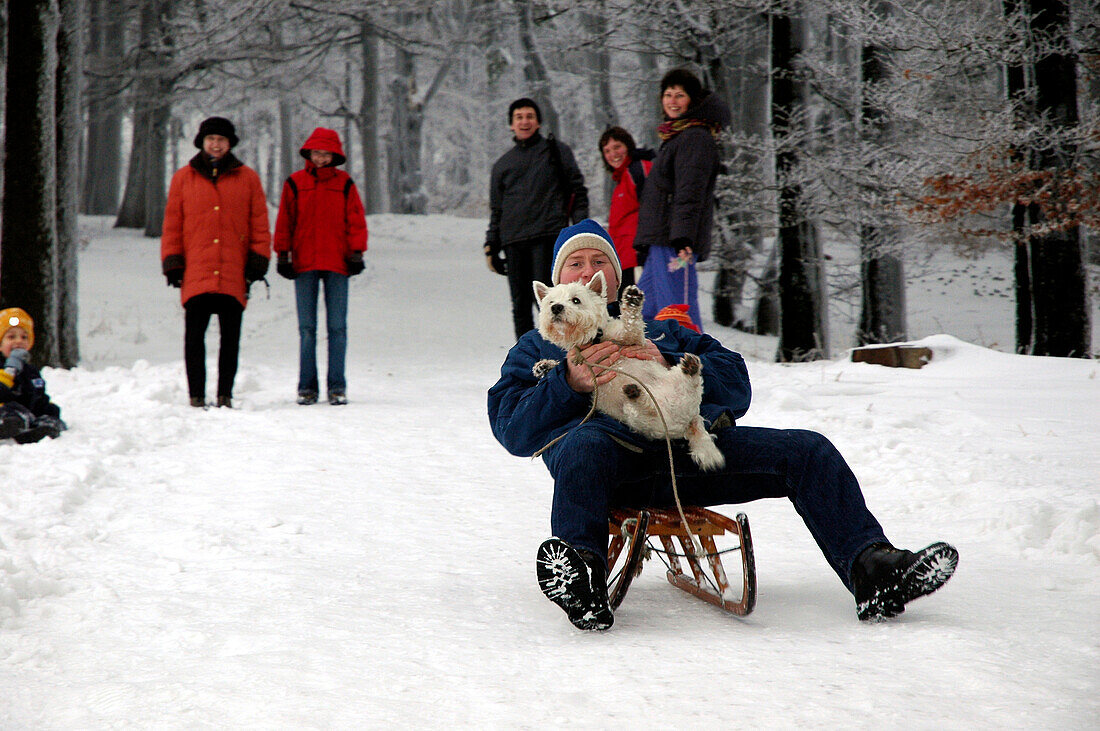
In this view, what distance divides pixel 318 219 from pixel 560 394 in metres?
5.15

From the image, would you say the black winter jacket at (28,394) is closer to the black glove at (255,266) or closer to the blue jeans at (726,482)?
the black glove at (255,266)

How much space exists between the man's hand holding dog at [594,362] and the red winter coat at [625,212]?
4.37 m

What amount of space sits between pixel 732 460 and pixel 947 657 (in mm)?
919

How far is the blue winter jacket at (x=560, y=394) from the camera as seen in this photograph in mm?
3293

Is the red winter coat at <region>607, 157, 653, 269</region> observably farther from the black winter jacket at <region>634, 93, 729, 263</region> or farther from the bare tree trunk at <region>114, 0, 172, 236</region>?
the bare tree trunk at <region>114, 0, 172, 236</region>

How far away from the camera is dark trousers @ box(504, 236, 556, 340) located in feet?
26.3

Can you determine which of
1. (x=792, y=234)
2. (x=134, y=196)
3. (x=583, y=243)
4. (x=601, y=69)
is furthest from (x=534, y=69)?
(x=583, y=243)

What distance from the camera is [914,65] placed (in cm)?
998

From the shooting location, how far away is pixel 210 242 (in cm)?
735

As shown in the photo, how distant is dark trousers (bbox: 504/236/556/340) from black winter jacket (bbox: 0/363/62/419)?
141 inches

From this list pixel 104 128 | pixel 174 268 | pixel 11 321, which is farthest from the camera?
pixel 104 128

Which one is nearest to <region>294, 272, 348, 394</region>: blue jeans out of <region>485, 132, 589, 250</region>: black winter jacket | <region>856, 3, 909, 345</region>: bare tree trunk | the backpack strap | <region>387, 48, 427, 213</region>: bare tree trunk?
<region>485, 132, 589, 250</region>: black winter jacket

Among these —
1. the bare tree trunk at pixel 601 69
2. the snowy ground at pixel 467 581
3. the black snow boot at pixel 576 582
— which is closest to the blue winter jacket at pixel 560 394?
the black snow boot at pixel 576 582

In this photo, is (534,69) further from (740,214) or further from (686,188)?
(686,188)
